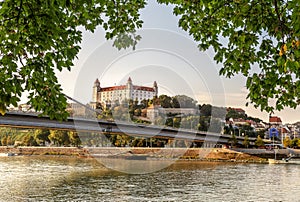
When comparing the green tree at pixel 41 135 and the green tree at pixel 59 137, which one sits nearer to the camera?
the green tree at pixel 59 137

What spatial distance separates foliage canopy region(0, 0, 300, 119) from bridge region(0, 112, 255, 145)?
1457 centimetres

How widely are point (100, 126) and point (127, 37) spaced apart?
2810 cm

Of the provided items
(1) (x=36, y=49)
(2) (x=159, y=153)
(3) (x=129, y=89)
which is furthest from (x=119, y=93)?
(1) (x=36, y=49)

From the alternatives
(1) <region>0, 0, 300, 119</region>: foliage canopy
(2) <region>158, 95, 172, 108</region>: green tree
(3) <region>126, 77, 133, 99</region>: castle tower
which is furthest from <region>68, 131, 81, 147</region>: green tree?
(1) <region>0, 0, 300, 119</region>: foliage canopy

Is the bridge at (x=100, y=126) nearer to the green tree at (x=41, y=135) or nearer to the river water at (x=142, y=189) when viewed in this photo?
the river water at (x=142, y=189)

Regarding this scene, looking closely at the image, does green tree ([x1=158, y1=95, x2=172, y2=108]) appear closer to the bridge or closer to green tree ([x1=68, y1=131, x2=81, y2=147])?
the bridge

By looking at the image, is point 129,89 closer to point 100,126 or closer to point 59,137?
point 59,137

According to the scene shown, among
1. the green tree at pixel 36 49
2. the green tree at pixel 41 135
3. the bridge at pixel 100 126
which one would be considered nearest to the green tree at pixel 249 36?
the green tree at pixel 36 49

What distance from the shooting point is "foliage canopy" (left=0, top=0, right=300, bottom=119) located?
3303 mm

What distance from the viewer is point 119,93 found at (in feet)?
198

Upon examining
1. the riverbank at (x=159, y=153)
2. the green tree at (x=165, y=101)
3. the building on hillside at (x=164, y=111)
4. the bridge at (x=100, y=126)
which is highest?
the green tree at (x=165, y=101)

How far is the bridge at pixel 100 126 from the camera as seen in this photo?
25323mm

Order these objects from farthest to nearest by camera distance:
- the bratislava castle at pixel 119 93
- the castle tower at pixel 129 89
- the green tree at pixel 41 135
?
the castle tower at pixel 129 89
the green tree at pixel 41 135
the bratislava castle at pixel 119 93

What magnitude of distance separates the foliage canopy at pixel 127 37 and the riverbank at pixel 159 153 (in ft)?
144
